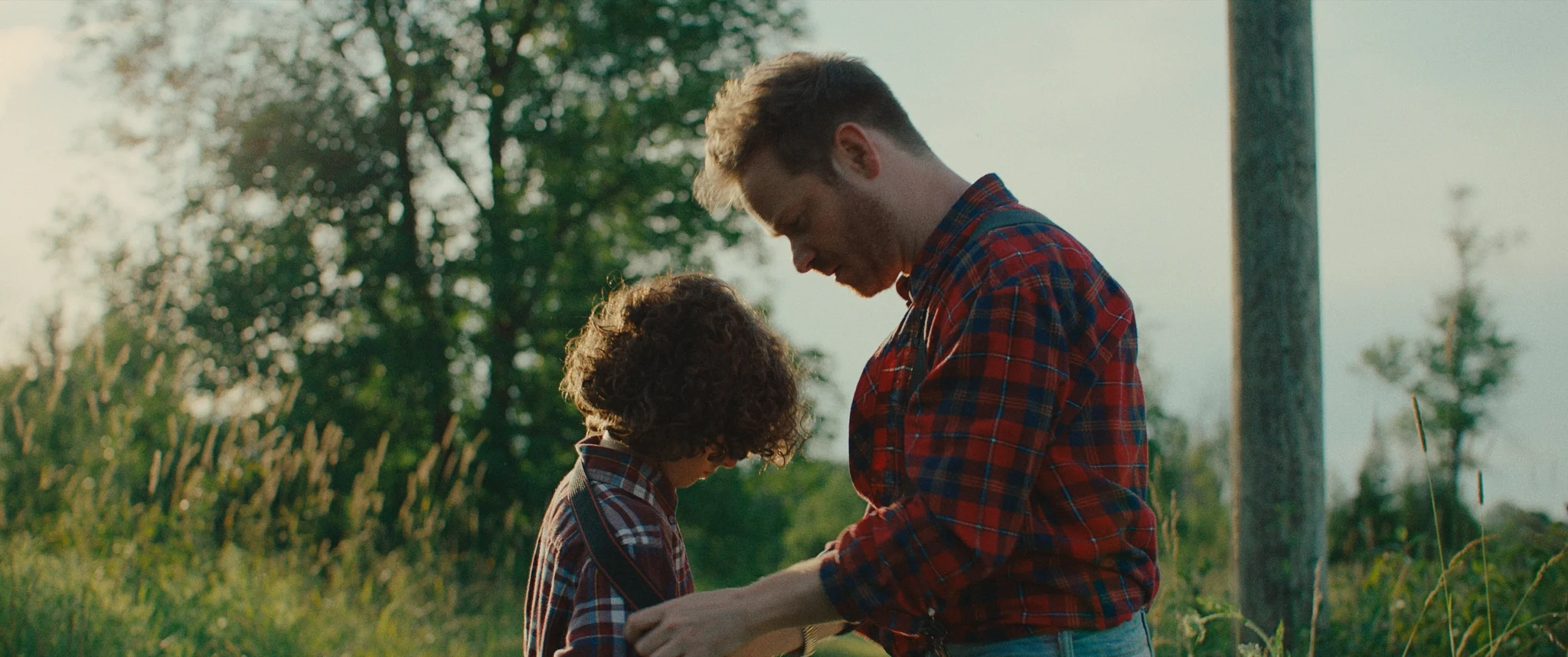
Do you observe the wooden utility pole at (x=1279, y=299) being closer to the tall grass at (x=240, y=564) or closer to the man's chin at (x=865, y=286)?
→ the tall grass at (x=240, y=564)

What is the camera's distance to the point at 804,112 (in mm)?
1883

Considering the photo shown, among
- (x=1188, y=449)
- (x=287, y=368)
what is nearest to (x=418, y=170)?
(x=287, y=368)

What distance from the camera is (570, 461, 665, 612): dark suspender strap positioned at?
1.78 m

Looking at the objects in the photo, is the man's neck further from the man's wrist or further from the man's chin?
the man's wrist

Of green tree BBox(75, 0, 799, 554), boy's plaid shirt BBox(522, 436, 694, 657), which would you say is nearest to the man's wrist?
boy's plaid shirt BBox(522, 436, 694, 657)

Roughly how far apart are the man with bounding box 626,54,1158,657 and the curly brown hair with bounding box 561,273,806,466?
0.89 feet

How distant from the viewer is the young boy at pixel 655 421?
1.85m

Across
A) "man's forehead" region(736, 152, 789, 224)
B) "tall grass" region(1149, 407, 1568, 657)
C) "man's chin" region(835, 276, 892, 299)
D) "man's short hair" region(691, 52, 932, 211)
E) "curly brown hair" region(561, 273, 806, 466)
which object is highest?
"man's short hair" region(691, 52, 932, 211)

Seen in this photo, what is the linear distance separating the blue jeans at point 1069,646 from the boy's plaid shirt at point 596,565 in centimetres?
50

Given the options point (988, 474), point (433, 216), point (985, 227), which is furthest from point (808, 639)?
point (433, 216)

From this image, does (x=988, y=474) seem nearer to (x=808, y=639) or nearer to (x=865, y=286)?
(x=865, y=286)

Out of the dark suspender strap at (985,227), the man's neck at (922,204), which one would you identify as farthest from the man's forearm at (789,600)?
the man's neck at (922,204)

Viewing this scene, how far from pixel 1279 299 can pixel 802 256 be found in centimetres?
225

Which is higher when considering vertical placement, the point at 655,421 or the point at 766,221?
the point at 766,221
